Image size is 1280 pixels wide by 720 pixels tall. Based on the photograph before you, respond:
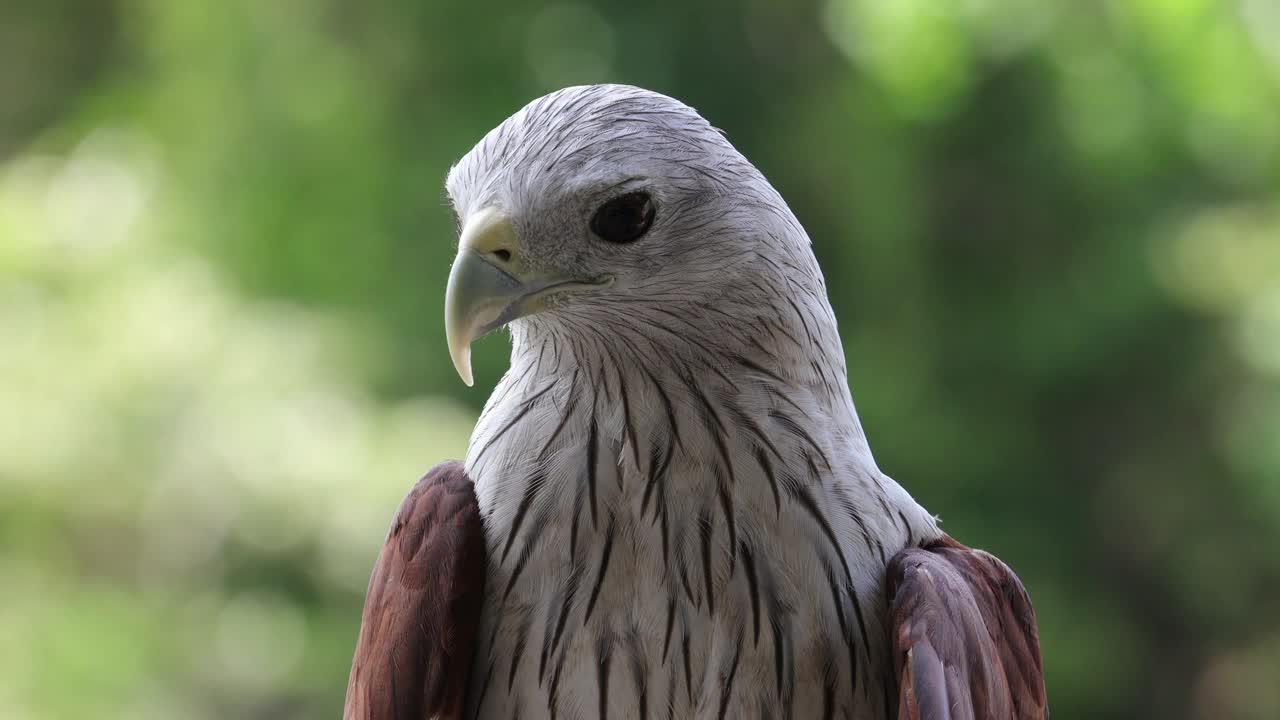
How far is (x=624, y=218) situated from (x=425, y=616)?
0.49m

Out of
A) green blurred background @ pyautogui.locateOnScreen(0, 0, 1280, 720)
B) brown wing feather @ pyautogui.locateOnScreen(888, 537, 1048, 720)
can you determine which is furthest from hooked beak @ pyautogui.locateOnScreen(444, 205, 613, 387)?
green blurred background @ pyautogui.locateOnScreen(0, 0, 1280, 720)

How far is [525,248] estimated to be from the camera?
1.34 meters

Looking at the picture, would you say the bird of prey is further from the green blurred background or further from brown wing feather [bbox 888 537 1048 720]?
the green blurred background

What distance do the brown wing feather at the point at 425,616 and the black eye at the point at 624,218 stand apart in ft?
1.15

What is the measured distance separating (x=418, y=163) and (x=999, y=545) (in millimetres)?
2502

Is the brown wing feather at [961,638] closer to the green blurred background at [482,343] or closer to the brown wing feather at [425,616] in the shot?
the brown wing feather at [425,616]

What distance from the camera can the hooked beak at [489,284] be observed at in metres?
1.33

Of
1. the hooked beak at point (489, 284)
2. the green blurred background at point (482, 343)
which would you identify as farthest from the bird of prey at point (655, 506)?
the green blurred background at point (482, 343)

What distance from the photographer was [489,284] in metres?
→ 1.34

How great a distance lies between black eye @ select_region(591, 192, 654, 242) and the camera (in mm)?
1325

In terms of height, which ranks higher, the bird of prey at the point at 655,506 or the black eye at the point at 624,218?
the black eye at the point at 624,218

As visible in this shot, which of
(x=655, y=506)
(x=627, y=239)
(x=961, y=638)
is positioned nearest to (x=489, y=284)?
(x=627, y=239)

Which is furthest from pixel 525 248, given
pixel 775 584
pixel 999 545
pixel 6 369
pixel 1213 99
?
pixel 6 369

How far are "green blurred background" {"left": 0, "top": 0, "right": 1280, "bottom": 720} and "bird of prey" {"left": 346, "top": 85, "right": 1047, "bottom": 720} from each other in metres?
2.55
